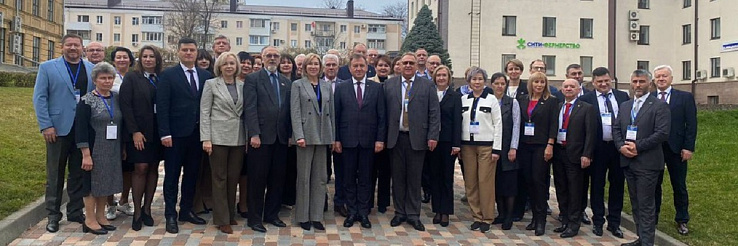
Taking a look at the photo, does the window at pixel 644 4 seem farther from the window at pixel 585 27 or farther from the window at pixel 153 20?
the window at pixel 153 20

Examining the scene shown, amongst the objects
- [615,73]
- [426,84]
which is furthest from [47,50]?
[426,84]

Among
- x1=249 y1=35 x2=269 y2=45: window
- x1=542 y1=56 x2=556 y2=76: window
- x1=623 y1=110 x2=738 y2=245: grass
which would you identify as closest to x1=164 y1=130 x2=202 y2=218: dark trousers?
x1=623 y1=110 x2=738 y2=245: grass

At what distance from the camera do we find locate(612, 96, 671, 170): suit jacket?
5715 millimetres

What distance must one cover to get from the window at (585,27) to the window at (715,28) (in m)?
6.99

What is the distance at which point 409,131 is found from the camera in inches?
262

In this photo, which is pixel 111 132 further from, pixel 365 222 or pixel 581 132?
pixel 581 132

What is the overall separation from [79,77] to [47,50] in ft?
140

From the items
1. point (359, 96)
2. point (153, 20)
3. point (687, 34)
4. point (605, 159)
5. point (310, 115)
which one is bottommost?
point (605, 159)

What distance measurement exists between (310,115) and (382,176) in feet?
5.33

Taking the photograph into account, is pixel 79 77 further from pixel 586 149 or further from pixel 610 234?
pixel 610 234

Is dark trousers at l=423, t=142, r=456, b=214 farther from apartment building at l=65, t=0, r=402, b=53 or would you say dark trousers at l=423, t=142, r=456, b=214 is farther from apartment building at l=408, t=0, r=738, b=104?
apartment building at l=65, t=0, r=402, b=53

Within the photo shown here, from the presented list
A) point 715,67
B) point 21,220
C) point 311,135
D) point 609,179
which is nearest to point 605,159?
point 609,179

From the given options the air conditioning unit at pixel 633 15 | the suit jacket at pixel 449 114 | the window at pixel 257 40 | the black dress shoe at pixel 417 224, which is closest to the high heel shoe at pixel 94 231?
the black dress shoe at pixel 417 224

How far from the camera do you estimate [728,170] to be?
9.99 metres
